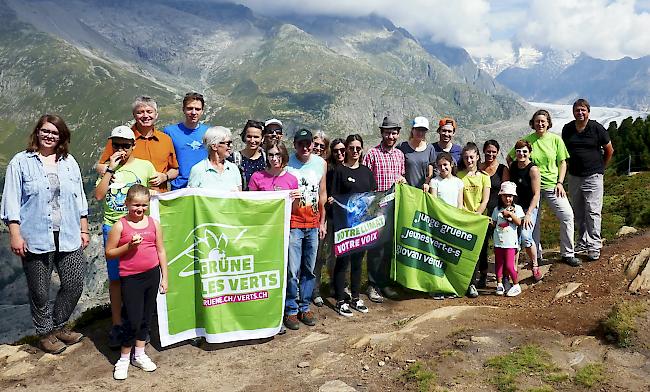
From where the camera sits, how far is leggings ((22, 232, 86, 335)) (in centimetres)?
767

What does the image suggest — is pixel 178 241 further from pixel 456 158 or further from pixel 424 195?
pixel 456 158

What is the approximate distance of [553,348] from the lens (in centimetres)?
704

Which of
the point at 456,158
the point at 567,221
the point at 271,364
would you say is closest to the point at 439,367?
the point at 271,364

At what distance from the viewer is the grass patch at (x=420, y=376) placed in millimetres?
6355

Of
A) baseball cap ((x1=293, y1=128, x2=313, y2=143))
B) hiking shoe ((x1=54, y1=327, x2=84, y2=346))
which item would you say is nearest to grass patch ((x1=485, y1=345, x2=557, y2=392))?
baseball cap ((x1=293, y1=128, x2=313, y2=143))

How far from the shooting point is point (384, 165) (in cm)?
1056

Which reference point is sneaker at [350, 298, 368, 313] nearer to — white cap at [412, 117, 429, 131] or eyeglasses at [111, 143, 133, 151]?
white cap at [412, 117, 429, 131]

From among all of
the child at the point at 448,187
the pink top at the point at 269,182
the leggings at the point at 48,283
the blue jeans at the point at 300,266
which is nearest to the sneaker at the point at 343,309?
the blue jeans at the point at 300,266

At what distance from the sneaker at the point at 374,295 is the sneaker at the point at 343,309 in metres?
0.93

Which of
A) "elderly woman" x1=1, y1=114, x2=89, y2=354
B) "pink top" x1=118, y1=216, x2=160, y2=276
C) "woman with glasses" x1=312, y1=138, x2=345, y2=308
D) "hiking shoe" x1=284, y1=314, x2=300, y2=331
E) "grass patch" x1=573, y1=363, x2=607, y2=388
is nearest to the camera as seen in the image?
"grass patch" x1=573, y1=363, x2=607, y2=388

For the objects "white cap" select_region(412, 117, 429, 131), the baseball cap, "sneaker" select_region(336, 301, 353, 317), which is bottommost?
"sneaker" select_region(336, 301, 353, 317)

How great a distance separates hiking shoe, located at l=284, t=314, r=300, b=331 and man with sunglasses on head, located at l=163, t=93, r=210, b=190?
3.18m

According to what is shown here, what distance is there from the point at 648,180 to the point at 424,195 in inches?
1192

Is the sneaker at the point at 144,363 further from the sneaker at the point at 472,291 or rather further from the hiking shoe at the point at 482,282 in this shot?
the hiking shoe at the point at 482,282
